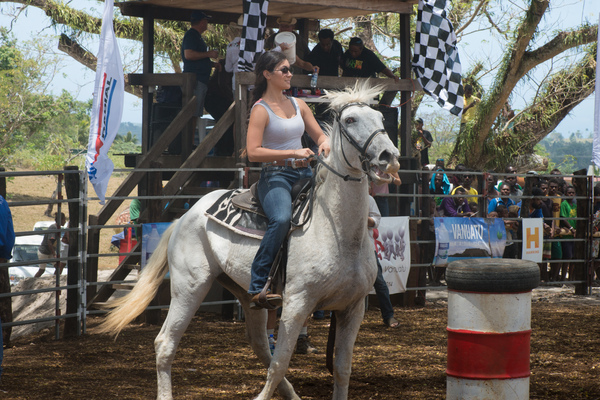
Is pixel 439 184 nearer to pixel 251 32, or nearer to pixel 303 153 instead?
pixel 251 32

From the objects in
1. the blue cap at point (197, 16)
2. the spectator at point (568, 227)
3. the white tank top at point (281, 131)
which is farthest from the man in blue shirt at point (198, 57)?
the spectator at point (568, 227)

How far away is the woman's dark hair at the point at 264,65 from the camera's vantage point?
4.64m

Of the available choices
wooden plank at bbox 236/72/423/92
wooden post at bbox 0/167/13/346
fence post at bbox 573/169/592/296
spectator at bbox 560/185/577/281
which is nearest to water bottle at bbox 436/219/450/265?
wooden plank at bbox 236/72/423/92

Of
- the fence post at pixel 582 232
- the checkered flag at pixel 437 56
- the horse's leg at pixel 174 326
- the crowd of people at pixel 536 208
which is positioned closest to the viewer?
the horse's leg at pixel 174 326

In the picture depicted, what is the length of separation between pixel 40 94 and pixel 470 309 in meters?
34.1

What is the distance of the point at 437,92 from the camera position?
9805 mm

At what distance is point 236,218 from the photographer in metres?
4.85

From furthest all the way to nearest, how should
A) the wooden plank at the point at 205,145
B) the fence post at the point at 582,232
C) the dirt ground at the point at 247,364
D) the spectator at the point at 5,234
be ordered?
1. the fence post at the point at 582,232
2. the wooden plank at the point at 205,145
3. the dirt ground at the point at 247,364
4. the spectator at the point at 5,234

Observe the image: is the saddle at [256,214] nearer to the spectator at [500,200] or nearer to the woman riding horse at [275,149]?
the woman riding horse at [275,149]

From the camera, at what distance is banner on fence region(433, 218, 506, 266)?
9.59 m

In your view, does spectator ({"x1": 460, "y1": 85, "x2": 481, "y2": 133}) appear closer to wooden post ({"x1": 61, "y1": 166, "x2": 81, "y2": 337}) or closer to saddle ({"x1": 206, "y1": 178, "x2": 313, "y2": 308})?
wooden post ({"x1": 61, "y1": 166, "x2": 81, "y2": 337})

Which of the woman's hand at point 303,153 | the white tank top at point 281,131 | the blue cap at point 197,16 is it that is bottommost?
the woman's hand at point 303,153

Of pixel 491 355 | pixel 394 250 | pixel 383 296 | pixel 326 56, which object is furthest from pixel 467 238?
pixel 491 355

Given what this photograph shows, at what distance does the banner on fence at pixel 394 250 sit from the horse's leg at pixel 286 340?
4.87 meters
